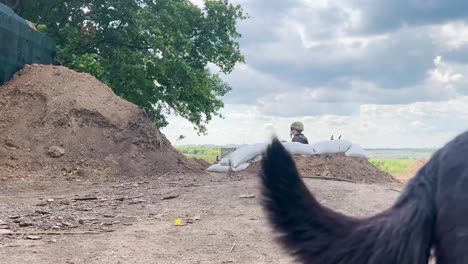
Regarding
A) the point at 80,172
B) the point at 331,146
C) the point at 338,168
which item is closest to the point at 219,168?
the point at 331,146

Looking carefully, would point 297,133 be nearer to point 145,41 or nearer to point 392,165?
point 392,165

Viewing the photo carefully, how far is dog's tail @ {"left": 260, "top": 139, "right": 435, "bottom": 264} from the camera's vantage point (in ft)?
6.53

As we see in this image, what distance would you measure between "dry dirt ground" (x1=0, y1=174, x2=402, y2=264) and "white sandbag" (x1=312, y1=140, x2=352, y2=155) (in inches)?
141

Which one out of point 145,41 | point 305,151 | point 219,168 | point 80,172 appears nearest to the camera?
point 80,172

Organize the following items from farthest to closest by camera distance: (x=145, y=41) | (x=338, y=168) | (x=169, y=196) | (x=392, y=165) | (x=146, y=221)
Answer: (x=145, y=41), (x=392, y=165), (x=338, y=168), (x=169, y=196), (x=146, y=221)

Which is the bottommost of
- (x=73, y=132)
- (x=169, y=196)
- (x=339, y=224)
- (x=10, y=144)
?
(x=169, y=196)

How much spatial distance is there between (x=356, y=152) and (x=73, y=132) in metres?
6.47

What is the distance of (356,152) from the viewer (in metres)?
13.8

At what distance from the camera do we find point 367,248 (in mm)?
2037

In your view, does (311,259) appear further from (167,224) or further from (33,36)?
(33,36)

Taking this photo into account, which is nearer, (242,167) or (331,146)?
(242,167)

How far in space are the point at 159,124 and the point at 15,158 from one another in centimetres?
822

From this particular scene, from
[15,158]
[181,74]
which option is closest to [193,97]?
[181,74]

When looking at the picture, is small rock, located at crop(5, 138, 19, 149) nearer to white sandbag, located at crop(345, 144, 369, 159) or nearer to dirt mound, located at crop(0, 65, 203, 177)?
dirt mound, located at crop(0, 65, 203, 177)
